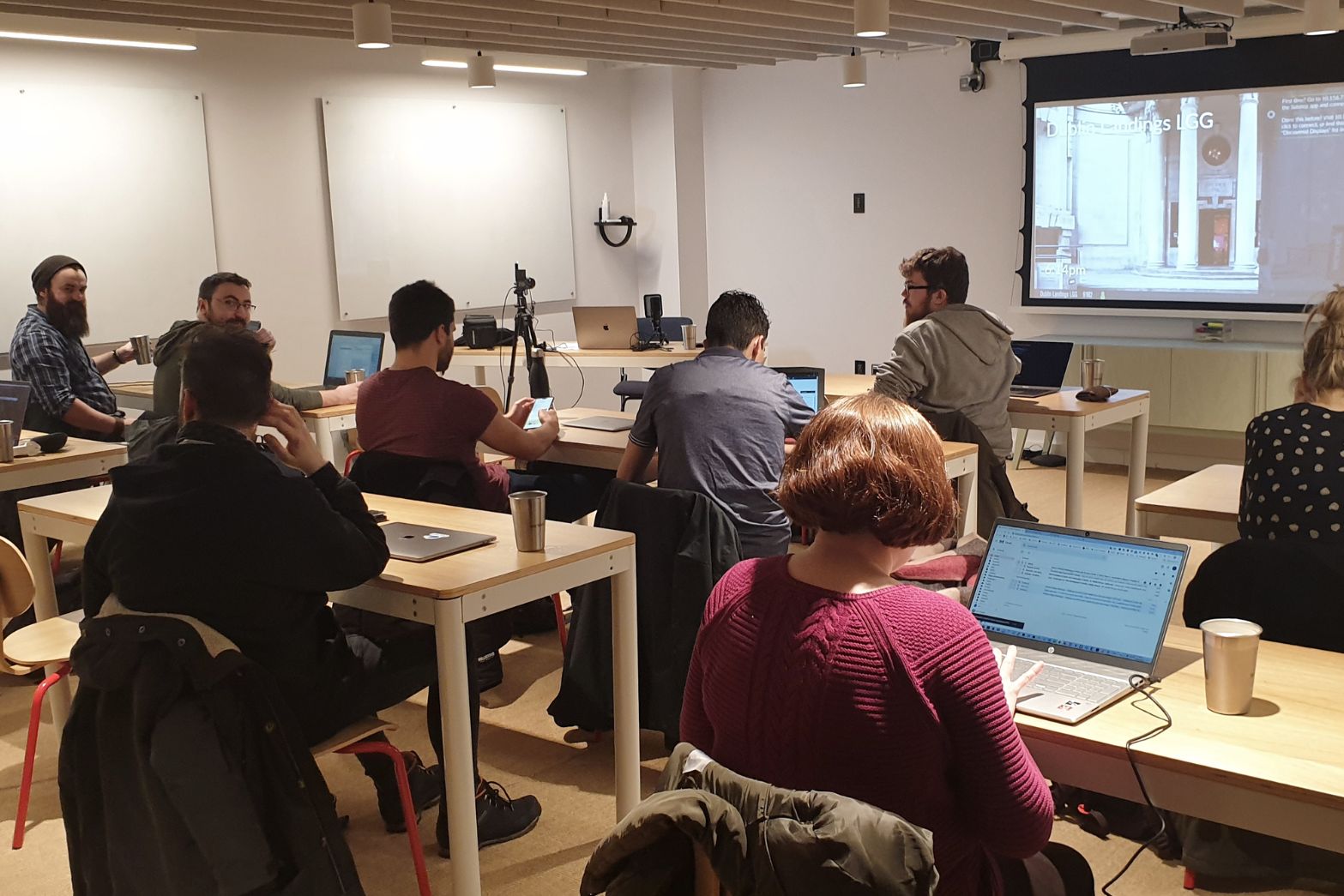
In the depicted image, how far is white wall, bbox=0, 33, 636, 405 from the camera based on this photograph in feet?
22.4

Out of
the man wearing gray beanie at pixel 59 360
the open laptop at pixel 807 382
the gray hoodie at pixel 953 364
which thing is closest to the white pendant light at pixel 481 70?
the man wearing gray beanie at pixel 59 360

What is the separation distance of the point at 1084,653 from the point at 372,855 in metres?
1.81

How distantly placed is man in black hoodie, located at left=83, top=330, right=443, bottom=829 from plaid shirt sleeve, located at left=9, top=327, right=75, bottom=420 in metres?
2.95

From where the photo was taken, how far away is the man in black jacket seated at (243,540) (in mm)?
2299

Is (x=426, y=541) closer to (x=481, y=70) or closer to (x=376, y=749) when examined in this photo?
(x=376, y=749)

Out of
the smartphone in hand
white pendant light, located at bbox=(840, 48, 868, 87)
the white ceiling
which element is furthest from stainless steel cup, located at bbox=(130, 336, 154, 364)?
white pendant light, located at bbox=(840, 48, 868, 87)

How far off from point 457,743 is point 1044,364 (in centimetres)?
440

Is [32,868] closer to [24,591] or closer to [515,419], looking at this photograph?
[24,591]

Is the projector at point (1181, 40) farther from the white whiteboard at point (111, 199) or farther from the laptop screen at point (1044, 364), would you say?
the white whiteboard at point (111, 199)

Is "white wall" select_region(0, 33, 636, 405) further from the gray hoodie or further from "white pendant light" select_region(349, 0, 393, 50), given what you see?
the gray hoodie

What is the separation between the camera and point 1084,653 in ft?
6.86

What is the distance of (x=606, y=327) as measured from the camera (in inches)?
270

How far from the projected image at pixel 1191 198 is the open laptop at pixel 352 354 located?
4.30 m

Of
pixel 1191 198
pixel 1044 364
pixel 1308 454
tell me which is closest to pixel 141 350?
pixel 1044 364
